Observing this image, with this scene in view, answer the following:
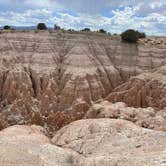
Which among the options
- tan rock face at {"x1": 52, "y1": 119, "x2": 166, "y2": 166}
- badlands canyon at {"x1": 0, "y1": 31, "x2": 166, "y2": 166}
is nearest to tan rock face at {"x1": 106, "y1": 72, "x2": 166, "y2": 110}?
badlands canyon at {"x1": 0, "y1": 31, "x2": 166, "y2": 166}

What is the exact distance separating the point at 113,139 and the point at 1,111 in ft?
68.0

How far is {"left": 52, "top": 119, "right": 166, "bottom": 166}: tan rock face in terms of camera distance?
19969mm

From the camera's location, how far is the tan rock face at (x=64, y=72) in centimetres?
4119

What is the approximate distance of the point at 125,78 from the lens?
158ft

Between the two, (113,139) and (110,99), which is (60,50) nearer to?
(110,99)

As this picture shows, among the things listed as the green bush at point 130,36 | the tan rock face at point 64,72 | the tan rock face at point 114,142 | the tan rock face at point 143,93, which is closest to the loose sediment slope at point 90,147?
the tan rock face at point 114,142

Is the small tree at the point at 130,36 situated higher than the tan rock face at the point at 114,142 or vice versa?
the small tree at the point at 130,36

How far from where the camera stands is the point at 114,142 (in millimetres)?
23375

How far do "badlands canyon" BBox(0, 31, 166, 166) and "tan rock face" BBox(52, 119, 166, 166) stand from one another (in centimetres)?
5

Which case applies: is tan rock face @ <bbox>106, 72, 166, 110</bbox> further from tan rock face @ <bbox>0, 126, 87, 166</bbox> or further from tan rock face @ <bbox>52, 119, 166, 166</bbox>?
tan rock face @ <bbox>0, 126, 87, 166</bbox>

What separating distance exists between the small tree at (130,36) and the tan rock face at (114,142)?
25624mm

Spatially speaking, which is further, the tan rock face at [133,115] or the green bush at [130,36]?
the green bush at [130,36]

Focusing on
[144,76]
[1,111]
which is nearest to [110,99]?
[144,76]

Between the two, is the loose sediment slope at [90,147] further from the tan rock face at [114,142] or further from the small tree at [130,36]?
the small tree at [130,36]
